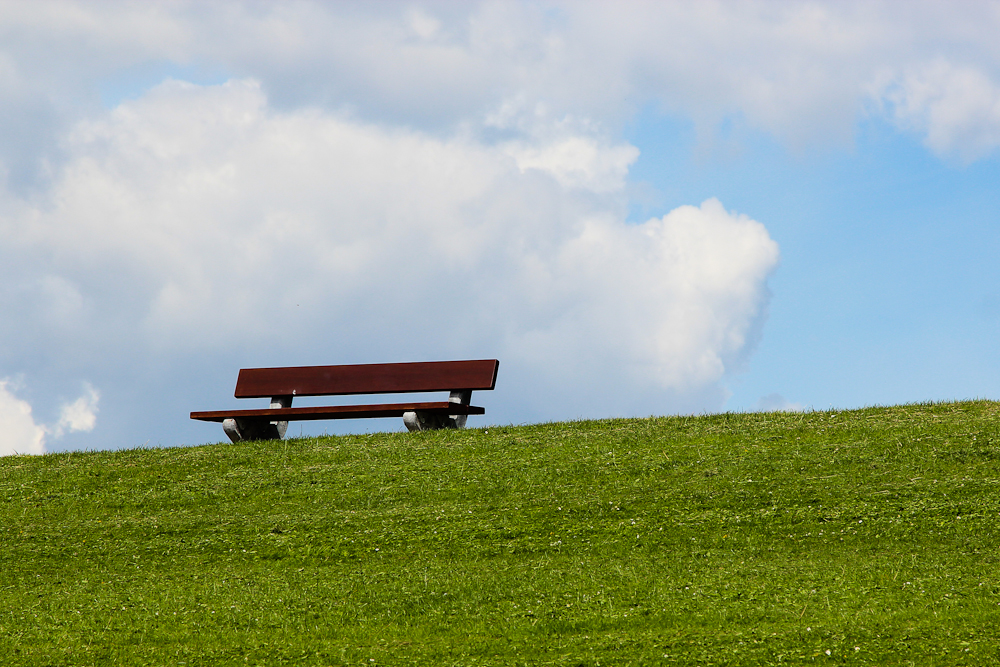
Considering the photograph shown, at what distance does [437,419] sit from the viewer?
17.5 m

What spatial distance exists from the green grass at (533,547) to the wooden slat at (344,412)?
23.9 inches

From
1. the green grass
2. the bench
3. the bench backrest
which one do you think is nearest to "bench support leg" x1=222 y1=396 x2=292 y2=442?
the bench

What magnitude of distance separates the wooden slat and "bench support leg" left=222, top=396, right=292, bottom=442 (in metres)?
0.15

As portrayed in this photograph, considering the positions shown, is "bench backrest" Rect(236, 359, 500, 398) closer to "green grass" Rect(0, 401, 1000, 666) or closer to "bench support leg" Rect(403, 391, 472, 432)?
"bench support leg" Rect(403, 391, 472, 432)

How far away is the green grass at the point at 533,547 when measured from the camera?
8930 mm

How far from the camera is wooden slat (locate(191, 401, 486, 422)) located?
56.3ft

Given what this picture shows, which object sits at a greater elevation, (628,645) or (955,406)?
(955,406)

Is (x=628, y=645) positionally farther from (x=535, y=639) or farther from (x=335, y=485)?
(x=335, y=485)

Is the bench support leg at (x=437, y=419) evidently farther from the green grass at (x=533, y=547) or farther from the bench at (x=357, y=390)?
the green grass at (x=533, y=547)

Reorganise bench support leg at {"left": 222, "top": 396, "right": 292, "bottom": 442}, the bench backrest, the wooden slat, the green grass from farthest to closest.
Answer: bench support leg at {"left": 222, "top": 396, "right": 292, "bottom": 442}
the bench backrest
the wooden slat
the green grass

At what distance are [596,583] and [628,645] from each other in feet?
5.16

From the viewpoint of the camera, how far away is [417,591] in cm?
1030

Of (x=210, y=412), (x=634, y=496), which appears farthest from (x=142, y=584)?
(x=210, y=412)

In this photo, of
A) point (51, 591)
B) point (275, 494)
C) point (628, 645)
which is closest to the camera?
point (628, 645)
